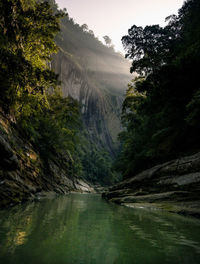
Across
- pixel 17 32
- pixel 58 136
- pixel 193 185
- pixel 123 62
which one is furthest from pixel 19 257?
pixel 123 62

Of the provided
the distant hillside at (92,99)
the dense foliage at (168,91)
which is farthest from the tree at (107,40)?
the dense foliage at (168,91)

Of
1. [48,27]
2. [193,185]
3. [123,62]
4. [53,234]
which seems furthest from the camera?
[123,62]

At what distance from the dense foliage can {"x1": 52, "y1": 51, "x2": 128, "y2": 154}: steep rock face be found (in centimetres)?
4911

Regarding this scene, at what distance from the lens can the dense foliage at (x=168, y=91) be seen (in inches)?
400

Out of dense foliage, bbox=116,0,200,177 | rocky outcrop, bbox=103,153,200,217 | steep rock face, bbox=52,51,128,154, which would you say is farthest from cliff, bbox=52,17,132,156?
rocky outcrop, bbox=103,153,200,217

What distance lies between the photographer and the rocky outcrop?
7636 mm

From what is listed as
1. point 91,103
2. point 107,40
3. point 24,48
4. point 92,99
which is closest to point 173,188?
point 24,48

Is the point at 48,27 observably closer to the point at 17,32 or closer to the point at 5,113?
the point at 17,32

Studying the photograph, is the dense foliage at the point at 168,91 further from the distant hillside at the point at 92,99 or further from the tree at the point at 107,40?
the tree at the point at 107,40

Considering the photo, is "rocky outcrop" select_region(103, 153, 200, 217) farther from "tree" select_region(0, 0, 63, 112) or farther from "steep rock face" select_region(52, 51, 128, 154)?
"steep rock face" select_region(52, 51, 128, 154)

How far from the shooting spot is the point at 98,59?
432 feet

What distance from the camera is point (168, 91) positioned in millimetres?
11625

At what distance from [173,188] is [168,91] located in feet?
20.0

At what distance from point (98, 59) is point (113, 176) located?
312ft
